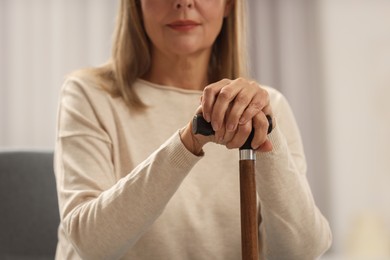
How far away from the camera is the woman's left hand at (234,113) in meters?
1.09

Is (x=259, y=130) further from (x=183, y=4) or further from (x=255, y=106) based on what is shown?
(x=183, y=4)

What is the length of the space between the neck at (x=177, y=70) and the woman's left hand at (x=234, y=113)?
19.4 inches

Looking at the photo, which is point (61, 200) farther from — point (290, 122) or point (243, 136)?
point (290, 122)

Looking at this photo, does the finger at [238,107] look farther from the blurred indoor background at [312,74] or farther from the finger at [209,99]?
the blurred indoor background at [312,74]

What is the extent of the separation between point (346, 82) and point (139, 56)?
1.89 metres

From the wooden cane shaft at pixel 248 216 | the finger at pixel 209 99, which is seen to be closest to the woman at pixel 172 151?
the finger at pixel 209 99

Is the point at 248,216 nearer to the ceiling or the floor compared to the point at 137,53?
nearer to the floor

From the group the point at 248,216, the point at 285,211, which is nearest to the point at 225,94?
the point at 248,216

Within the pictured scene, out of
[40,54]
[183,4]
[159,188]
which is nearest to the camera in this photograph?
[159,188]

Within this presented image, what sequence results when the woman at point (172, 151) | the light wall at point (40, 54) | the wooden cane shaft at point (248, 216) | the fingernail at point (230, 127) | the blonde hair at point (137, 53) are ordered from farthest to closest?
the light wall at point (40, 54), the blonde hair at point (137, 53), the woman at point (172, 151), the fingernail at point (230, 127), the wooden cane shaft at point (248, 216)

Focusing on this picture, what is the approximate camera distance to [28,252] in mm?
1588

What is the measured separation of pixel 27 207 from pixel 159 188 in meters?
0.54

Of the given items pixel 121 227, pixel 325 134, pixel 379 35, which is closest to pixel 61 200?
pixel 121 227

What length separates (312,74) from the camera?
3305mm
